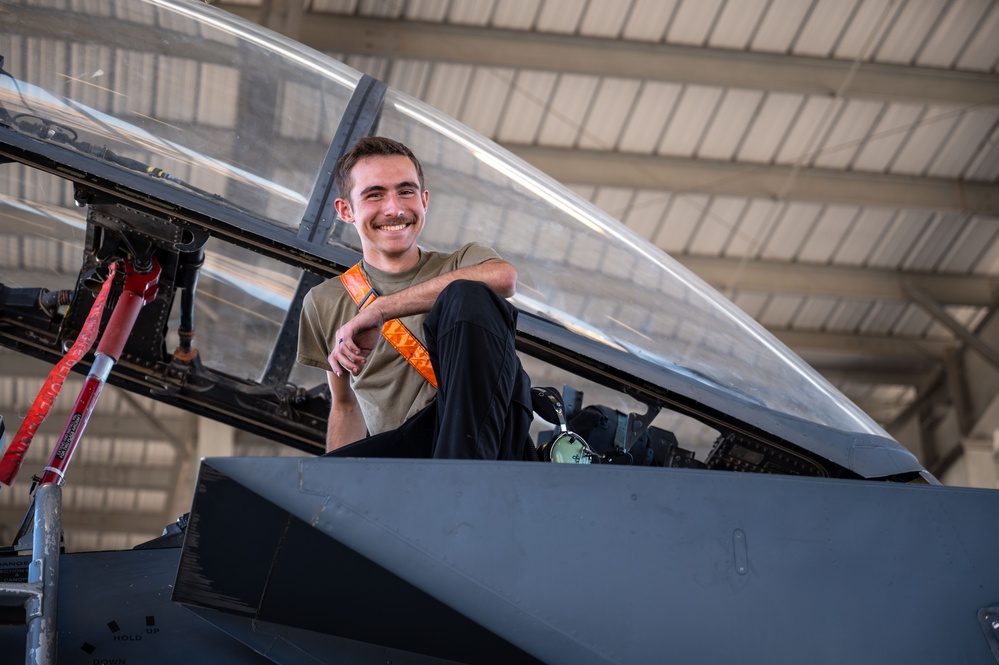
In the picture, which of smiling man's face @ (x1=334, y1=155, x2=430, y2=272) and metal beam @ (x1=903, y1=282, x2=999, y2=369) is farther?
metal beam @ (x1=903, y1=282, x2=999, y2=369)

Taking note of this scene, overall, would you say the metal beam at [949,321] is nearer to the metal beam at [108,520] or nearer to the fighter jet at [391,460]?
the fighter jet at [391,460]

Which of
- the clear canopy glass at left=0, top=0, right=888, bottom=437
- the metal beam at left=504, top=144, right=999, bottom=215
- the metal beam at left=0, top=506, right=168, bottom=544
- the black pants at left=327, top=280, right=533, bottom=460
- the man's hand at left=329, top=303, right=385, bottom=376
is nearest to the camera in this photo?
the black pants at left=327, top=280, right=533, bottom=460

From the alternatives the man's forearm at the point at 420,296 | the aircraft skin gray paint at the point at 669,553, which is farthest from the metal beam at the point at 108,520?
the aircraft skin gray paint at the point at 669,553

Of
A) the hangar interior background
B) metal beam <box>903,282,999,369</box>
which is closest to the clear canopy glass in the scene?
the hangar interior background

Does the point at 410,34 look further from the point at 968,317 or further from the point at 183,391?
the point at 968,317

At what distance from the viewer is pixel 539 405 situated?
2.88 m

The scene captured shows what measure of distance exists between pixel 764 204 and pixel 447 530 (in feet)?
39.9

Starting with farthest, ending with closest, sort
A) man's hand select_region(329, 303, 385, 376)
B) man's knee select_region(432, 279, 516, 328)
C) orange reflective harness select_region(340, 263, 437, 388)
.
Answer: orange reflective harness select_region(340, 263, 437, 388)
man's hand select_region(329, 303, 385, 376)
man's knee select_region(432, 279, 516, 328)

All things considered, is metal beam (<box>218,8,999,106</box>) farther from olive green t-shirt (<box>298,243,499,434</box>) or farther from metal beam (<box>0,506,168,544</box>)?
metal beam (<box>0,506,168,544</box>)

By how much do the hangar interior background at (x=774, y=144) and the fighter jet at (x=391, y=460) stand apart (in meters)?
6.54

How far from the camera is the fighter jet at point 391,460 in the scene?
178cm

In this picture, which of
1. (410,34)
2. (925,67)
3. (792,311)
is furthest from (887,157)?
(410,34)

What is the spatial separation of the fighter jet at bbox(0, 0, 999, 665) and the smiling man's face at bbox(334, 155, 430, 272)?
0.49m

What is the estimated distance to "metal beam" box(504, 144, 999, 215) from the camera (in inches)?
482
